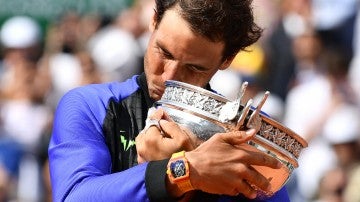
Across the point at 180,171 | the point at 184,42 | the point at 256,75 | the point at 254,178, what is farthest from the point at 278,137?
the point at 256,75

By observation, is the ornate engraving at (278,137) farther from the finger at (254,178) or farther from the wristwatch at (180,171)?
the wristwatch at (180,171)

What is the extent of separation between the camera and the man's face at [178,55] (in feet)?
11.0

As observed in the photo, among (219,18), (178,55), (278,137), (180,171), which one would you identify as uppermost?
(219,18)

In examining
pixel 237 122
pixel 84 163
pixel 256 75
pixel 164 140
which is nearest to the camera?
pixel 237 122

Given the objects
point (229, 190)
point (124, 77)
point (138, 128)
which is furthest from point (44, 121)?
point (229, 190)

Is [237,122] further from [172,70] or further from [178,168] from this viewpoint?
[172,70]

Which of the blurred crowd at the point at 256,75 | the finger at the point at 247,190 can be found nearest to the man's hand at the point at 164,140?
the finger at the point at 247,190

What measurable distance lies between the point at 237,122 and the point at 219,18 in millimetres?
644

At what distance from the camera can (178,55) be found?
3367mm

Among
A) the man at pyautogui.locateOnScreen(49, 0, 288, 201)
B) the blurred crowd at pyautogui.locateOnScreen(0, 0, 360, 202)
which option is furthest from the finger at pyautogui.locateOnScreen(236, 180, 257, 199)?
the blurred crowd at pyautogui.locateOnScreen(0, 0, 360, 202)

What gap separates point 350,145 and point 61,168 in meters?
4.77

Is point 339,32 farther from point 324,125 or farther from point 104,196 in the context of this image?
point 104,196

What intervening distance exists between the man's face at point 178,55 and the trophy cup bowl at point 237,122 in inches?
15.1

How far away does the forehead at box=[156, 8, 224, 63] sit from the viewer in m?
3.35
